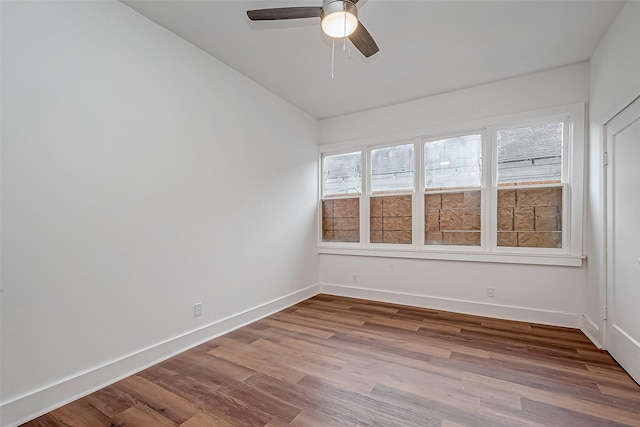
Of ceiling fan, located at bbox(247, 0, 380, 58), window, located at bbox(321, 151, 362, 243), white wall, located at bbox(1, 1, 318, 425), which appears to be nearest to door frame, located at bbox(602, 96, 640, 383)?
ceiling fan, located at bbox(247, 0, 380, 58)

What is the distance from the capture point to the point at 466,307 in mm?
3576

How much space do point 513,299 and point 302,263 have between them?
9.01 ft

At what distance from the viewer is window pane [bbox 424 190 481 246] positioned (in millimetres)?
3621

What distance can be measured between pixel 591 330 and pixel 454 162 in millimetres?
2258

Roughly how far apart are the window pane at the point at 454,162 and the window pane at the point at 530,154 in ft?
0.85

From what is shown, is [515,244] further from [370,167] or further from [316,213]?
[316,213]

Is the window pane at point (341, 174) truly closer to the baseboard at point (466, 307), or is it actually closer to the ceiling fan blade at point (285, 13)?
the baseboard at point (466, 307)

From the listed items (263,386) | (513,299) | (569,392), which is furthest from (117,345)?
(513,299)

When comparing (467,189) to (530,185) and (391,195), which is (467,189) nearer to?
(530,185)

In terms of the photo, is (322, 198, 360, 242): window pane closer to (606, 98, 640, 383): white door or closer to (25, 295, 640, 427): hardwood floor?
(25, 295, 640, 427): hardwood floor

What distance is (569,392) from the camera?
1.95m

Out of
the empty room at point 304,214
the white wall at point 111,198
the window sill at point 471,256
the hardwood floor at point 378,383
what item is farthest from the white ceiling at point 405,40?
the hardwood floor at point 378,383

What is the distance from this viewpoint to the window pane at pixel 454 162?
361cm

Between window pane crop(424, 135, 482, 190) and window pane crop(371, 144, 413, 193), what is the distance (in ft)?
0.85
